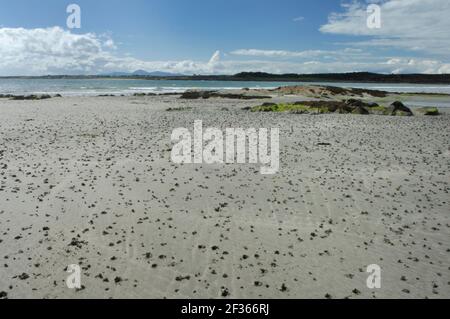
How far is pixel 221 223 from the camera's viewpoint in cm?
1206

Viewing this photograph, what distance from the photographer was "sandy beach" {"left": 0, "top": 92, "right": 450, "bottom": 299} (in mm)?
8984

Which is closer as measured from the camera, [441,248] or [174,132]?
[441,248]

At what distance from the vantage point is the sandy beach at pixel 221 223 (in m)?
8.98

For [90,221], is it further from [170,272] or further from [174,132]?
[174,132]

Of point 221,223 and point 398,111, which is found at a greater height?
point 398,111

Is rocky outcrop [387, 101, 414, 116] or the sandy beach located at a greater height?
rocky outcrop [387, 101, 414, 116]

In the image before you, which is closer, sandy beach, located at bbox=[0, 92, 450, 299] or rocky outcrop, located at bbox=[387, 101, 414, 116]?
sandy beach, located at bbox=[0, 92, 450, 299]

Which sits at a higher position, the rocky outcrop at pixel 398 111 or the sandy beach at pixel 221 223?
the rocky outcrop at pixel 398 111

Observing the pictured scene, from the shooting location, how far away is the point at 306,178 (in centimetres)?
1631

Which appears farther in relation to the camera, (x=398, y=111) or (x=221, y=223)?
(x=398, y=111)

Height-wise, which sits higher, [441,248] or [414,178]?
[414,178]
